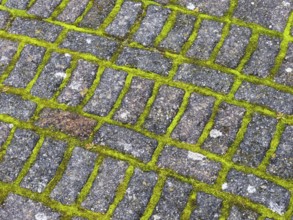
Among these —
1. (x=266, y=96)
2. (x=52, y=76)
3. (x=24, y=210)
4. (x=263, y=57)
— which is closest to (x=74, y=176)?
(x=24, y=210)

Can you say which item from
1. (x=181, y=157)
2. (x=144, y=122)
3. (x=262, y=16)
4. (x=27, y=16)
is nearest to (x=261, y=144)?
(x=181, y=157)

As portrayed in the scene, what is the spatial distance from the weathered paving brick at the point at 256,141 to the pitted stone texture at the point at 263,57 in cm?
50

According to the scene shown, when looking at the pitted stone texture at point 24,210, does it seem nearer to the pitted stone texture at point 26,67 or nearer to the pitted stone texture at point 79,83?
the pitted stone texture at point 79,83

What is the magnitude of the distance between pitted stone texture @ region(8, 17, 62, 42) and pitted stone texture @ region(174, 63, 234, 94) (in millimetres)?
1346

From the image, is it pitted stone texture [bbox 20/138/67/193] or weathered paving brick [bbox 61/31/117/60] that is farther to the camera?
weathered paving brick [bbox 61/31/117/60]

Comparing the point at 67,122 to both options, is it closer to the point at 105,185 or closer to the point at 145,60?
the point at 105,185

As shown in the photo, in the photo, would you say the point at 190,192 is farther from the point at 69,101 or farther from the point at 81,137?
the point at 69,101

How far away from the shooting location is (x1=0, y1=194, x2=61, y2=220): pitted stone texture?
4.03m

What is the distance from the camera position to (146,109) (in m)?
4.55

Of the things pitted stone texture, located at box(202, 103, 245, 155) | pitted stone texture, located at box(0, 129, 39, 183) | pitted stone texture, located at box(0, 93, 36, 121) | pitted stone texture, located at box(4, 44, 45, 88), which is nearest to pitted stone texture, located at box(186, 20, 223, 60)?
pitted stone texture, located at box(202, 103, 245, 155)

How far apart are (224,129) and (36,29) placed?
2177mm

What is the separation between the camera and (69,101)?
4.62 meters

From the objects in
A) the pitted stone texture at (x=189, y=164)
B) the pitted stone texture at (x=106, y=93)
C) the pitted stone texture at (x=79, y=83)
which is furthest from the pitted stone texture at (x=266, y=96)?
the pitted stone texture at (x=79, y=83)

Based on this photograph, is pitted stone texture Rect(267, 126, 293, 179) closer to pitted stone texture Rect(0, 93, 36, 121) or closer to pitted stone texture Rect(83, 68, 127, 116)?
pitted stone texture Rect(83, 68, 127, 116)
